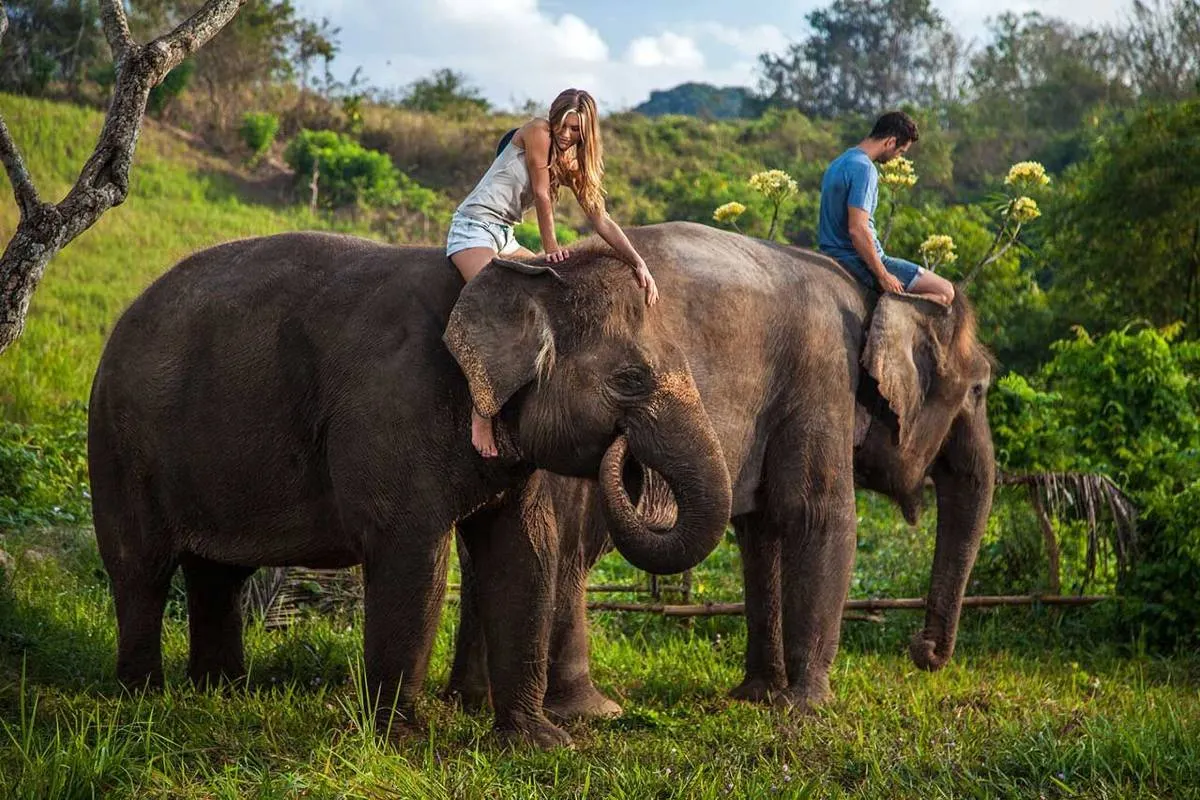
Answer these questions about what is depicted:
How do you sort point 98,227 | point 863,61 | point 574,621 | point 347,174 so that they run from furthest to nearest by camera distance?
point 863,61
point 347,174
point 98,227
point 574,621

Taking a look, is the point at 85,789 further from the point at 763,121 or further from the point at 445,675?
the point at 763,121

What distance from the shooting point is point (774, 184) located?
9625mm

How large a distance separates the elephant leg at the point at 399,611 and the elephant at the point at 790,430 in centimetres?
90

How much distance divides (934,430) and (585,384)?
2938 millimetres

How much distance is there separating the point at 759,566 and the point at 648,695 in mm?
867

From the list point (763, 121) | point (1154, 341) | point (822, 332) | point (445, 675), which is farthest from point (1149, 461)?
point (763, 121)

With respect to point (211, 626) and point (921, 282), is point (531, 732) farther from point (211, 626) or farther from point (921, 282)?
point (921, 282)

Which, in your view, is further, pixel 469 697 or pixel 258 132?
pixel 258 132

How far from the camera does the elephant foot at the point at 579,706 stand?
6.62 metres

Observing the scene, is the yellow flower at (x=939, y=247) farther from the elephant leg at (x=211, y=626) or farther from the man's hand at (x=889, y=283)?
the elephant leg at (x=211, y=626)

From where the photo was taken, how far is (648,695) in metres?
7.38

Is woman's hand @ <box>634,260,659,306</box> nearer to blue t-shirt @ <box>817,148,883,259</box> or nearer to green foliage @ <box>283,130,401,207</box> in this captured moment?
blue t-shirt @ <box>817,148,883,259</box>

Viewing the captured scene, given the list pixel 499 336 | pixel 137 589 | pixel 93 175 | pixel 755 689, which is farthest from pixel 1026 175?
pixel 137 589

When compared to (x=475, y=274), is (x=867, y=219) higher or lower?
higher
